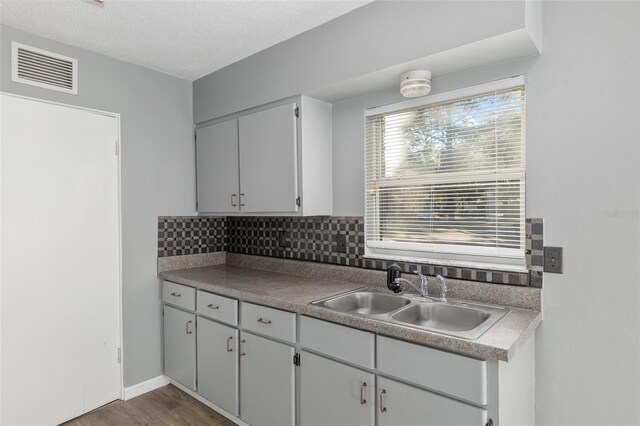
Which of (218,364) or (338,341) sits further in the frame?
(218,364)

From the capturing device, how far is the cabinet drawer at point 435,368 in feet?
4.76

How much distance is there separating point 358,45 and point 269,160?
3.14 ft

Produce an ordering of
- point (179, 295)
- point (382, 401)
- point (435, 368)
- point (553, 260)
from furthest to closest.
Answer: point (179, 295) → point (553, 260) → point (382, 401) → point (435, 368)

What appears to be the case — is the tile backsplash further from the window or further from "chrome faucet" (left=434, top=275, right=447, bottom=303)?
"chrome faucet" (left=434, top=275, right=447, bottom=303)

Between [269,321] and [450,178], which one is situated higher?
[450,178]

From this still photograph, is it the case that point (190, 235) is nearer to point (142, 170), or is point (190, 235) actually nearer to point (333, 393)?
point (142, 170)

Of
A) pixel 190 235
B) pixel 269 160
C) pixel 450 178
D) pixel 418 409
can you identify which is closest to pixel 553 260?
pixel 450 178

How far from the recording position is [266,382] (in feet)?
7.34

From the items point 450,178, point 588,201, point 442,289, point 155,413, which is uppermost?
point 450,178

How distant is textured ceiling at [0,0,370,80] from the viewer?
6.80ft

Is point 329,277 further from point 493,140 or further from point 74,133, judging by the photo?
point 74,133

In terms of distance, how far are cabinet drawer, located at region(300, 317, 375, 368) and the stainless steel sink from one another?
0.68 feet

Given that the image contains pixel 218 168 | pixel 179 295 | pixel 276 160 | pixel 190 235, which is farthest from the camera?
pixel 190 235

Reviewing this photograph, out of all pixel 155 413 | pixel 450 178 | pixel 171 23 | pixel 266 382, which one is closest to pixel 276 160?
pixel 171 23
